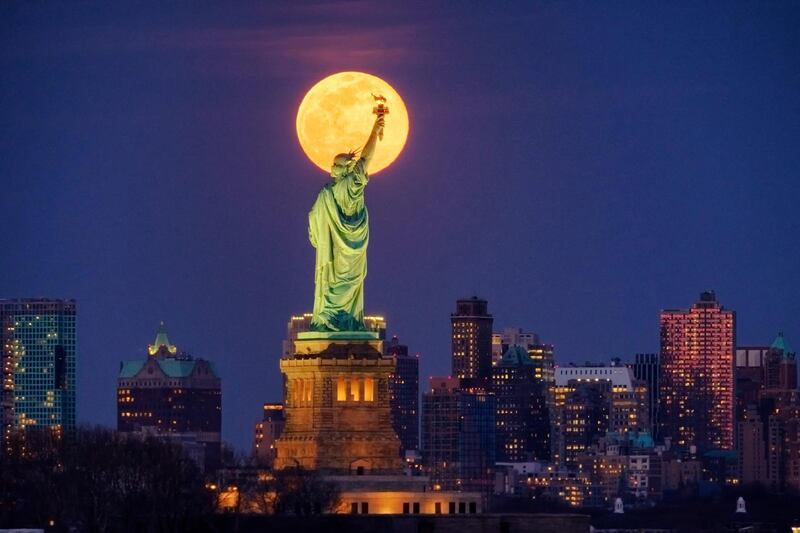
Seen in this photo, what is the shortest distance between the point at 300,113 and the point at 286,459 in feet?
49.4

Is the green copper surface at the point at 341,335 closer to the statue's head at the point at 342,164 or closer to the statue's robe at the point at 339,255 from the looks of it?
the statue's robe at the point at 339,255

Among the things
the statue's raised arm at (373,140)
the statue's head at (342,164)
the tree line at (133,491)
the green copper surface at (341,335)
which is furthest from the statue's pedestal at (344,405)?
the statue's raised arm at (373,140)

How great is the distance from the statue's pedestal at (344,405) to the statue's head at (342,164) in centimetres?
682

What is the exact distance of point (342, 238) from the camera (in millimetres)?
159000

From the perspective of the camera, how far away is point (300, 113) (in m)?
162

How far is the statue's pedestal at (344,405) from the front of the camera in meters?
158

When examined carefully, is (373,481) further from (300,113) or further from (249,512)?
(300,113)

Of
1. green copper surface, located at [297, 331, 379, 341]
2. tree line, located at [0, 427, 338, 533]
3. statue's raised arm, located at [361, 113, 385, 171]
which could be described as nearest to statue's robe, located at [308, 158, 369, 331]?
green copper surface, located at [297, 331, 379, 341]

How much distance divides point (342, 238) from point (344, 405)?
7.13m

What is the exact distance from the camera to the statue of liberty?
15800 cm

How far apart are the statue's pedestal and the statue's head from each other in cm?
682

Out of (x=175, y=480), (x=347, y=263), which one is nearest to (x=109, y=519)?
(x=175, y=480)

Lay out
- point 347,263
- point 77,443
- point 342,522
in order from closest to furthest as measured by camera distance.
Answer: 1. point 342,522
2. point 347,263
3. point 77,443

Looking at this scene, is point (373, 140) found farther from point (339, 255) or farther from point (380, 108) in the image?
point (339, 255)
